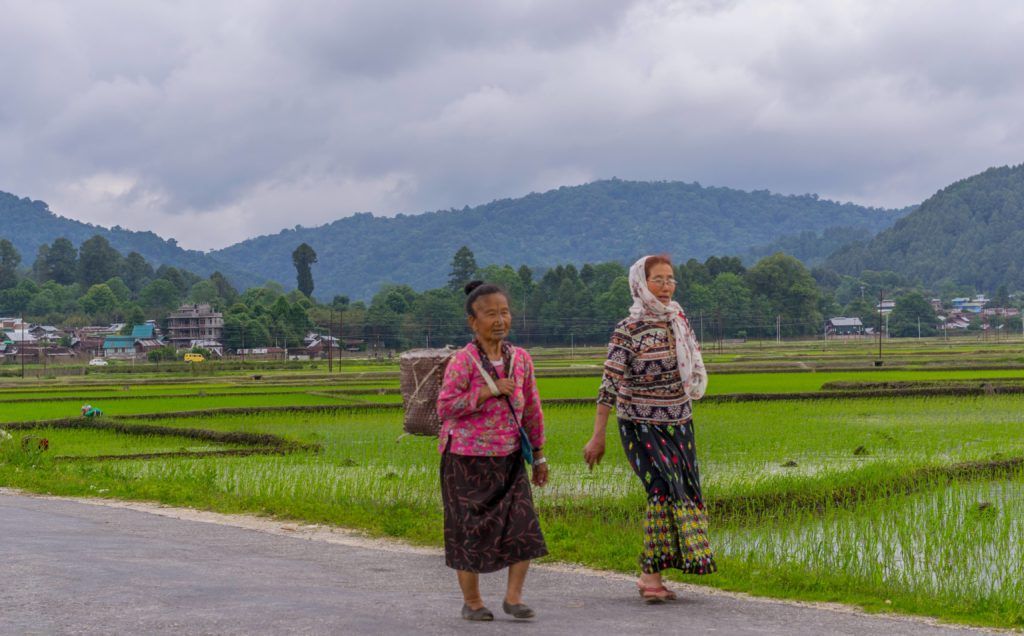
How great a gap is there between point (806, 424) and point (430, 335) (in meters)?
69.5

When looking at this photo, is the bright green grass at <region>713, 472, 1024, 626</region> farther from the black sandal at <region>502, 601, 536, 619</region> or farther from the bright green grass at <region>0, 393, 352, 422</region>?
the bright green grass at <region>0, 393, 352, 422</region>

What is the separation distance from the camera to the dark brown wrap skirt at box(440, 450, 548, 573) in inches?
211

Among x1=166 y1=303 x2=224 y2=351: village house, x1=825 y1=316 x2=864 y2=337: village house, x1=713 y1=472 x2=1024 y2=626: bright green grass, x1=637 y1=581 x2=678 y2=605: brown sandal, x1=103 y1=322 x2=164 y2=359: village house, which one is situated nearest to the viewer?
x1=637 y1=581 x2=678 y2=605: brown sandal

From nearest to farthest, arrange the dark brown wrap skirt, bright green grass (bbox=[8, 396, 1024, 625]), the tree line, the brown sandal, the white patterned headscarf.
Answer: the dark brown wrap skirt, the brown sandal, the white patterned headscarf, bright green grass (bbox=[8, 396, 1024, 625]), the tree line

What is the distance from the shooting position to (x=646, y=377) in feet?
19.4

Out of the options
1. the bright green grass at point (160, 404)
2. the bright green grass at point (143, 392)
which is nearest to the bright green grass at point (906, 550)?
the bright green grass at point (160, 404)

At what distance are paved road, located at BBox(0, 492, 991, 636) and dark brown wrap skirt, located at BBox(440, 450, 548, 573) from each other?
0.96ft

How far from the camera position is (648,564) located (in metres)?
5.73

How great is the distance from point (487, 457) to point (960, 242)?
19611 centimetres

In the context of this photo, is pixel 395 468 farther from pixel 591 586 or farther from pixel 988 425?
pixel 988 425

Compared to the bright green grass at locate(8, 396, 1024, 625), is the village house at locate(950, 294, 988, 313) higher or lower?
higher

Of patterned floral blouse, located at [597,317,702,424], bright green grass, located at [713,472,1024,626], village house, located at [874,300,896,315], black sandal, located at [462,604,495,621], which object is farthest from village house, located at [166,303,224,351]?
black sandal, located at [462,604,495,621]

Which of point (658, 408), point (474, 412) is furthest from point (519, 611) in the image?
point (658, 408)

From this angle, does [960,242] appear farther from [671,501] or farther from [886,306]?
[671,501]
